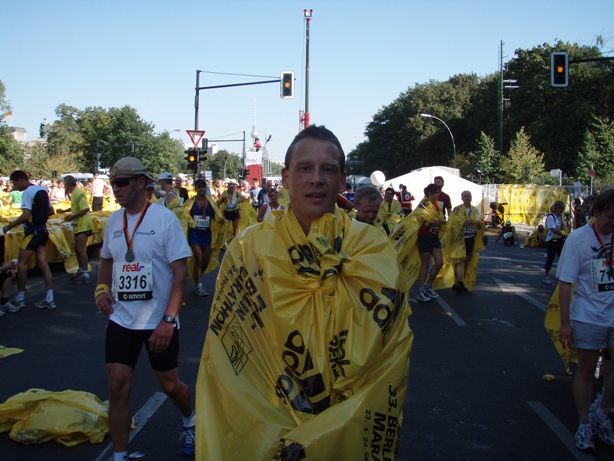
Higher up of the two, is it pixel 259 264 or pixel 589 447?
pixel 259 264

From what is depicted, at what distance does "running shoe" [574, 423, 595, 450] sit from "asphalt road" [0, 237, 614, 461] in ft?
0.20

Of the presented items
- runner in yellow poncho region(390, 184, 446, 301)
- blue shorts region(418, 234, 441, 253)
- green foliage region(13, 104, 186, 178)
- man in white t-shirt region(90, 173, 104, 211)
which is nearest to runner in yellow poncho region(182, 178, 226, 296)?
runner in yellow poncho region(390, 184, 446, 301)

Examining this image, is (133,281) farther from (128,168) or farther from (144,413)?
(144,413)

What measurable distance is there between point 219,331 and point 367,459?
73cm

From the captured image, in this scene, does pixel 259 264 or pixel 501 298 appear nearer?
pixel 259 264

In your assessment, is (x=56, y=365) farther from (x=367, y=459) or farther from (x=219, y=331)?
A: (x=367, y=459)

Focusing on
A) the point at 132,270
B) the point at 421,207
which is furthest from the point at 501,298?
the point at 132,270

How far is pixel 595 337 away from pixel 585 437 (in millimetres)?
710

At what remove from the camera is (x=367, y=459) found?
205cm

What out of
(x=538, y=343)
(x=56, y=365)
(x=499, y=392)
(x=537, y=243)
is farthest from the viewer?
(x=537, y=243)

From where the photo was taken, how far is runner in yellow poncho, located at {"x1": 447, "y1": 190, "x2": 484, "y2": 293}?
1084cm

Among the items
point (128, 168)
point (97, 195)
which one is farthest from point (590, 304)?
point (97, 195)

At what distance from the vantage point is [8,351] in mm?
6695

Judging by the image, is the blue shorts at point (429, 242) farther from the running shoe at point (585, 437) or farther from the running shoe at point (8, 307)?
the running shoe at point (8, 307)
